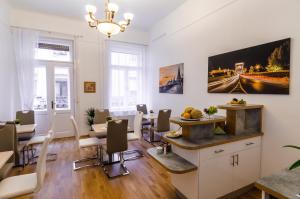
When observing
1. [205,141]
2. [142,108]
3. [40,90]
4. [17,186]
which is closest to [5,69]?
[40,90]

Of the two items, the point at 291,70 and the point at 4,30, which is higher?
the point at 4,30

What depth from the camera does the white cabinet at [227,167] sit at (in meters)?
1.98

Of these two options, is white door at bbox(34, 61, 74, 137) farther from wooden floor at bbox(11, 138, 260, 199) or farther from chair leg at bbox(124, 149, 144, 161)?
chair leg at bbox(124, 149, 144, 161)

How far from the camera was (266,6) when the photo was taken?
8.13ft

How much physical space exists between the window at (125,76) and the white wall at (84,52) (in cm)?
31

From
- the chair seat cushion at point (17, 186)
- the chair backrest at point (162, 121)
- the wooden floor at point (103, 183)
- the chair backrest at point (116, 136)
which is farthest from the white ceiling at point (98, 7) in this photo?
the chair seat cushion at point (17, 186)

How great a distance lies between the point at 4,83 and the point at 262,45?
5235 mm

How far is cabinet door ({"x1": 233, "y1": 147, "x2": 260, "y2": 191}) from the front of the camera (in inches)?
88.0

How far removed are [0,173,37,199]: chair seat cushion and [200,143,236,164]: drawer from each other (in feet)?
6.07

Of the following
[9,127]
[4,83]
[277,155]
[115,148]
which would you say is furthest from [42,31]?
[277,155]

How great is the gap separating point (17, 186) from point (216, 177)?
220 cm

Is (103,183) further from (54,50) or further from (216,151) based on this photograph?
(54,50)

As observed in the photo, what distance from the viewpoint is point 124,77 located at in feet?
19.2

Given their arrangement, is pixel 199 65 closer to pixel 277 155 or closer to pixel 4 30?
pixel 277 155
